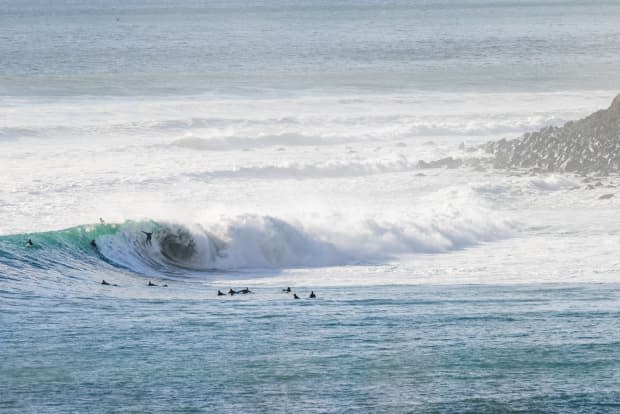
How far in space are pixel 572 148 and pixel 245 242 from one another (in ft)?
59.7

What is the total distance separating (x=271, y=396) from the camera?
21.7 meters

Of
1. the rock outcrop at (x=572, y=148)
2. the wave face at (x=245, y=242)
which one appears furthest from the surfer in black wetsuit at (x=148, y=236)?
the rock outcrop at (x=572, y=148)

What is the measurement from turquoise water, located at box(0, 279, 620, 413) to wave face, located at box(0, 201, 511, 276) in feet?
16.8

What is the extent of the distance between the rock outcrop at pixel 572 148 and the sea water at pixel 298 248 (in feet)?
4.83

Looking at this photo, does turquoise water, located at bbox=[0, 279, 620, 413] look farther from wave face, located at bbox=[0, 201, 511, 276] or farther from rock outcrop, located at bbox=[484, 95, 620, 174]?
rock outcrop, located at bbox=[484, 95, 620, 174]

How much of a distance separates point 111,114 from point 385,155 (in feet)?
58.6

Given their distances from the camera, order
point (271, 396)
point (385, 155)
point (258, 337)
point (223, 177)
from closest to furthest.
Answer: point (271, 396) → point (258, 337) → point (223, 177) → point (385, 155)

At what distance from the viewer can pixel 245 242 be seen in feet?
124

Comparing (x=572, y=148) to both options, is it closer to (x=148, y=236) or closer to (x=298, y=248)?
(x=298, y=248)

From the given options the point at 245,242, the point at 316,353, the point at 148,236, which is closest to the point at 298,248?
the point at 245,242

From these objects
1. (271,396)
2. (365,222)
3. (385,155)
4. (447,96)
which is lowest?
(271,396)

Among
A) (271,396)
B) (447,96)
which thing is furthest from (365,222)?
(447,96)

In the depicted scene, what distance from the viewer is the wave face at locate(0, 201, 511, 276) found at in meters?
35.0

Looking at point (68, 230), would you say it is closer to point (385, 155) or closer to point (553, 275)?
point (553, 275)
